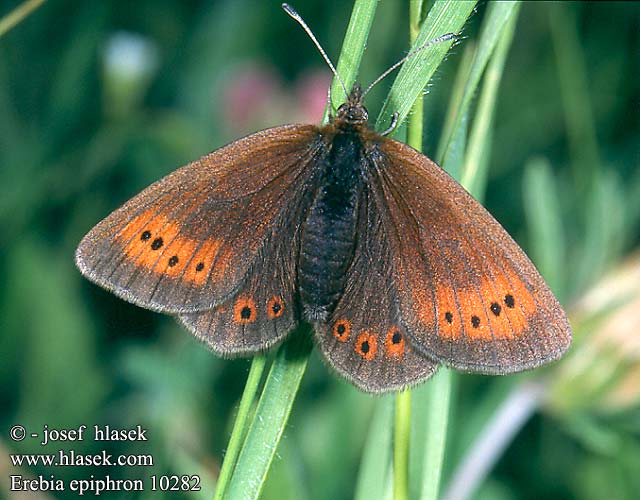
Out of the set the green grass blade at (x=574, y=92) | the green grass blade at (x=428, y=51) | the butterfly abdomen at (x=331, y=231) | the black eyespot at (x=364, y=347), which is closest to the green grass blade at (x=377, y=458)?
the black eyespot at (x=364, y=347)

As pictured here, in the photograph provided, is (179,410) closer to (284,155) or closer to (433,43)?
(284,155)

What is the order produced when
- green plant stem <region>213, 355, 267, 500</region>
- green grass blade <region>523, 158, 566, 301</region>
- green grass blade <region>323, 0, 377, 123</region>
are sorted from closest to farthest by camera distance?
green plant stem <region>213, 355, 267, 500</region>
green grass blade <region>323, 0, 377, 123</region>
green grass blade <region>523, 158, 566, 301</region>

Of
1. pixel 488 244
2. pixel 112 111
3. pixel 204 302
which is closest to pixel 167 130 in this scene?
pixel 112 111

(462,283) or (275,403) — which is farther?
(462,283)

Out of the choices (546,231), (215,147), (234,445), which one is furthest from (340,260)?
(215,147)

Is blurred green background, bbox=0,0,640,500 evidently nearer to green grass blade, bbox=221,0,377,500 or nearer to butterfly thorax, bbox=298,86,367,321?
butterfly thorax, bbox=298,86,367,321

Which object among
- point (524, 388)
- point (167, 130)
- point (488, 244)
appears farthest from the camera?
point (167, 130)

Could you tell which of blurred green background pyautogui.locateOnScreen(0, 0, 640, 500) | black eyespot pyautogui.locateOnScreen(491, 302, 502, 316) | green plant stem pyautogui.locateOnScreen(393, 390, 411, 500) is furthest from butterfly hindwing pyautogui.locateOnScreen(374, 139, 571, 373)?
blurred green background pyautogui.locateOnScreen(0, 0, 640, 500)

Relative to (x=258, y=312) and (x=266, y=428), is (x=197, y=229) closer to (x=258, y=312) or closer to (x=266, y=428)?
(x=258, y=312)
